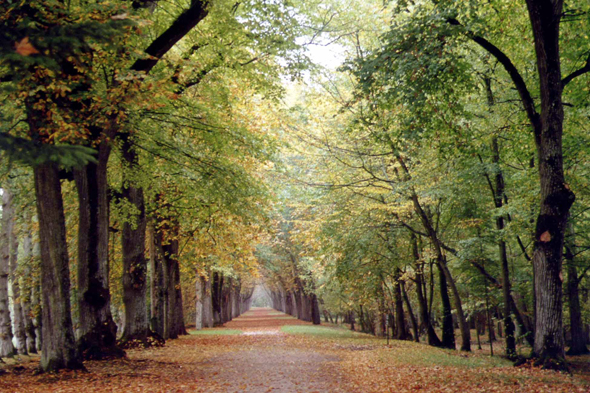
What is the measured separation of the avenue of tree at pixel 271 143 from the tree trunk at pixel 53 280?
0.03m

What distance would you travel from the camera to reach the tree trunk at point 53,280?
8852 mm

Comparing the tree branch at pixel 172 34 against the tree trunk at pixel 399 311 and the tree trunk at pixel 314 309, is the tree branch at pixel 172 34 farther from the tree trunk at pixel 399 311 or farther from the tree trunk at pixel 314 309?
the tree trunk at pixel 314 309

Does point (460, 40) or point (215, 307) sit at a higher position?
point (460, 40)

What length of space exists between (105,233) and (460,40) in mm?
9225

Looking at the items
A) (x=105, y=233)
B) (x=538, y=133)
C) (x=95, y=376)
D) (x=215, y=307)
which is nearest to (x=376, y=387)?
(x=95, y=376)

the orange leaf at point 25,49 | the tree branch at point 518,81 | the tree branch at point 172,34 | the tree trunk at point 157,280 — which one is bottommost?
the tree trunk at point 157,280

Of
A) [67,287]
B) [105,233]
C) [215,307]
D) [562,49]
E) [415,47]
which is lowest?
[215,307]

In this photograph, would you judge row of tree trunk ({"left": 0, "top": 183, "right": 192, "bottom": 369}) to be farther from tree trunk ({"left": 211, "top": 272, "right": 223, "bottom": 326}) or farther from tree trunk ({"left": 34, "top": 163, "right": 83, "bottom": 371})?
tree trunk ({"left": 211, "top": 272, "right": 223, "bottom": 326})

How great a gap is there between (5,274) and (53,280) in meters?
7.86

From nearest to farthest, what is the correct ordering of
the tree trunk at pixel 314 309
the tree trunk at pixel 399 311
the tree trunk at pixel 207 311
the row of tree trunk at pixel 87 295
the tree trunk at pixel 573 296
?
the row of tree trunk at pixel 87 295
the tree trunk at pixel 573 296
the tree trunk at pixel 399 311
the tree trunk at pixel 207 311
the tree trunk at pixel 314 309

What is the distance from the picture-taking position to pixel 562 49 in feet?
39.8

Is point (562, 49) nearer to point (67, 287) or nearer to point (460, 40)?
point (460, 40)

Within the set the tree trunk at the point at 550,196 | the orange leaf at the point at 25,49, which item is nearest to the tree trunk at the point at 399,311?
the tree trunk at the point at 550,196

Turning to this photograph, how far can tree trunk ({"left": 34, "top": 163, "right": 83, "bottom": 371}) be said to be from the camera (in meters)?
8.85
